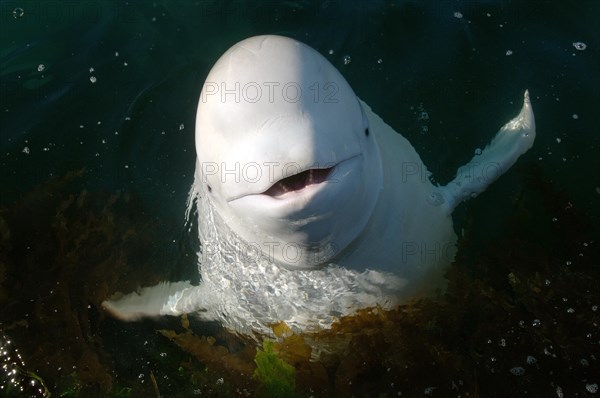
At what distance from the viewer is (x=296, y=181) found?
3.31 metres

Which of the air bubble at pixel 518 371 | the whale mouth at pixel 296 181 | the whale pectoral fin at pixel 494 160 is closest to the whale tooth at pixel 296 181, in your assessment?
the whale mouth at pixel 296 181

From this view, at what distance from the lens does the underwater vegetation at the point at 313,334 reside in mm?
4445

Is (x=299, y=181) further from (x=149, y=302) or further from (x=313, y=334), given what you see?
(x=149, y=302)

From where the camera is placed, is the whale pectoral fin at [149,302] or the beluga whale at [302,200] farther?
the whale pectoral fin at [149,302]

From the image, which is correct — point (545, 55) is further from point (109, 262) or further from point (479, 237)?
point (109, 262)

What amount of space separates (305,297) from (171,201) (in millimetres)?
2167

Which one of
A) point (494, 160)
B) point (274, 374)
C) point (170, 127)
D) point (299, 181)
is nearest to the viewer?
point (299, 181)

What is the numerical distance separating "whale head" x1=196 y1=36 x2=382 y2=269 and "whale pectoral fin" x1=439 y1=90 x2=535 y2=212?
→ 1.39m

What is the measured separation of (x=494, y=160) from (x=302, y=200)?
2696mm

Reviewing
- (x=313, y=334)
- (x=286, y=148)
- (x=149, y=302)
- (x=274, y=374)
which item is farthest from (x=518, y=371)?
(x=149, y=302)

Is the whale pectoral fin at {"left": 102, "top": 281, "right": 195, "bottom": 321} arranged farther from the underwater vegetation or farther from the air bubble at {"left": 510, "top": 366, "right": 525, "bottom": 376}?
the air bubble at {"left": 510, "top": 366, "right": 525, "bottom": 376}

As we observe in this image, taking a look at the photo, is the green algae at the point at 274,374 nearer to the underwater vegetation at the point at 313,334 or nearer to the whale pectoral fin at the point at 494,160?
the underwater vegetation at the point at 313,334

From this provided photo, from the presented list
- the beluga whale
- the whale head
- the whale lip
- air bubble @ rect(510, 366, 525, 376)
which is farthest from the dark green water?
the whale lip

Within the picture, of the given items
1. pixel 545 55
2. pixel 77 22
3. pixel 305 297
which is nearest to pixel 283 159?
pixel 305 297
